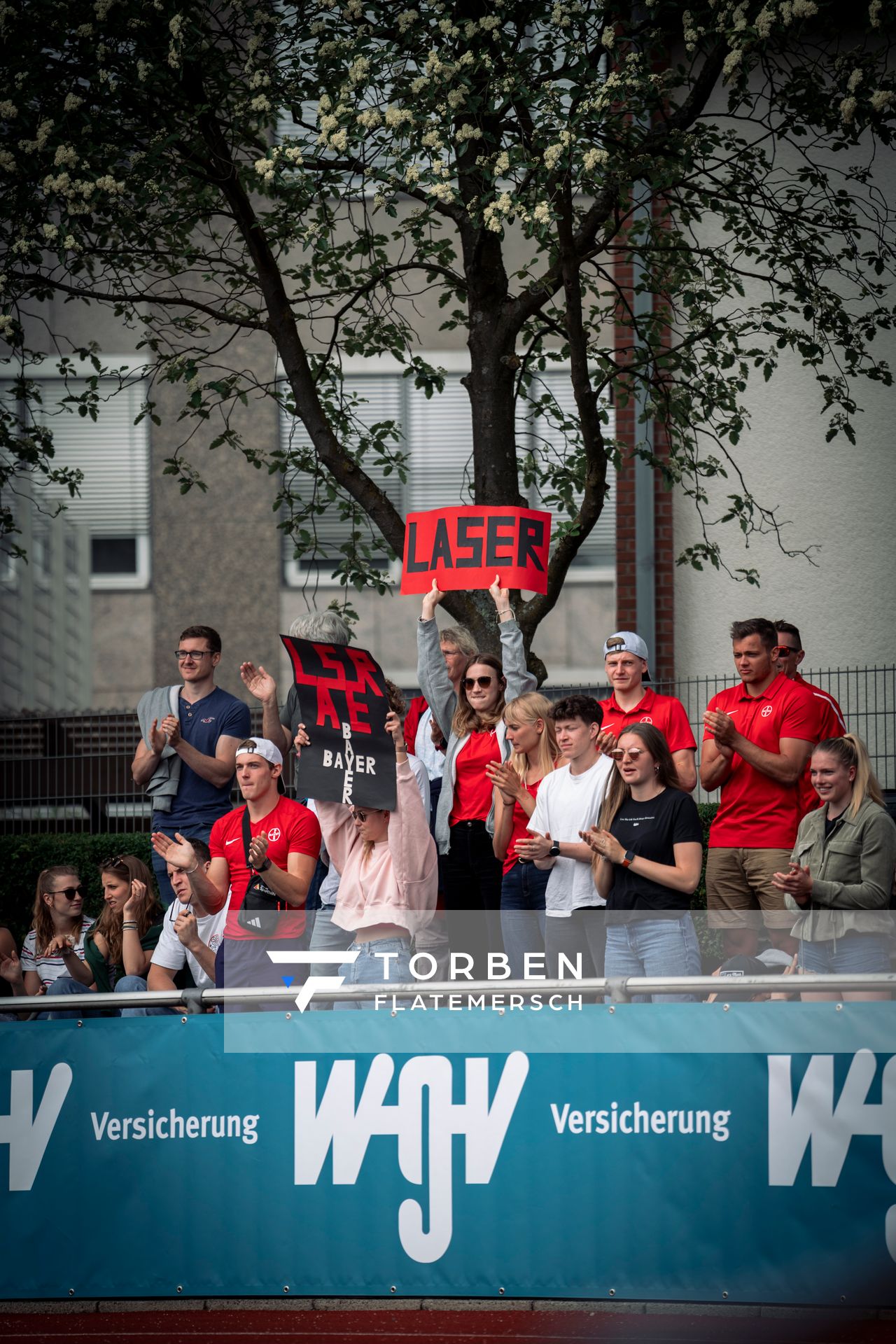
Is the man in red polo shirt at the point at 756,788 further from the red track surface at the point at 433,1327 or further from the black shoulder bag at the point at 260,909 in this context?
the red track surface at the point at 433,1327

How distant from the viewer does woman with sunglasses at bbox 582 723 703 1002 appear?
21.4ft

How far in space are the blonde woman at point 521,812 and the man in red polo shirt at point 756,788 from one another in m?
0.95

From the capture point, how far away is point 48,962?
8.77m

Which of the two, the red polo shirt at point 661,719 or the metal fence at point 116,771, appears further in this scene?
the metal fence at point 116,771

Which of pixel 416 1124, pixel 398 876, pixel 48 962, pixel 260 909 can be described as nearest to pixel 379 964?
pixel 398 876

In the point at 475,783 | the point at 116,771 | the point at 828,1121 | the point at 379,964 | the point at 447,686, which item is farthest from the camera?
the point at 116,771

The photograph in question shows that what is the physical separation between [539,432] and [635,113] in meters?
7.56

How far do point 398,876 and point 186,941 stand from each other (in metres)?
0.99

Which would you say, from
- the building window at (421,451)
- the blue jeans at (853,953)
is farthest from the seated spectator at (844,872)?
the building window at (421,451)

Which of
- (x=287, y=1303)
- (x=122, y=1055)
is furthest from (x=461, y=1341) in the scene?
(x=122, y=1055)

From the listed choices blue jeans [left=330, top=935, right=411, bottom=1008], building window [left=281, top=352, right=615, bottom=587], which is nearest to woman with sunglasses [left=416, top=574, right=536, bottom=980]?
blue jeans [left=330, top=935, right=411, bottom=1008]

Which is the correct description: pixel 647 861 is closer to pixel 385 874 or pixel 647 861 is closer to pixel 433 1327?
pixel 385 874

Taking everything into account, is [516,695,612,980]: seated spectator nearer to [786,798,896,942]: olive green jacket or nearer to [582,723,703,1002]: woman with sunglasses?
[582,723,703,1002]: woman with sunglasses

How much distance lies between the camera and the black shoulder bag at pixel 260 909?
7.05 metres
